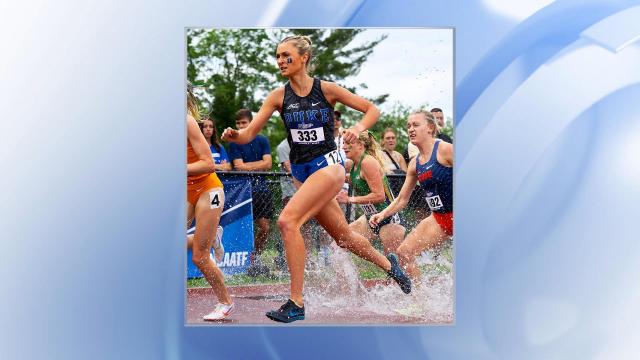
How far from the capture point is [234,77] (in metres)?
7.66

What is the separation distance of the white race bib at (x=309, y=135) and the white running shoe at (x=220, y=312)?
154 centimetres

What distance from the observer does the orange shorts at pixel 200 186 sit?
24.4ft

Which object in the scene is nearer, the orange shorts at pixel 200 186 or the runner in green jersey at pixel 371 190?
the orange shorts at pixel 200 186

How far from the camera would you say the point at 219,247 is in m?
7.70

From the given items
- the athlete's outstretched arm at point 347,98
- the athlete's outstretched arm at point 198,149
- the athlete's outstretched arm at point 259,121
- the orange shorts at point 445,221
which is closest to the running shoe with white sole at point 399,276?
the orange shorts at point 445,221

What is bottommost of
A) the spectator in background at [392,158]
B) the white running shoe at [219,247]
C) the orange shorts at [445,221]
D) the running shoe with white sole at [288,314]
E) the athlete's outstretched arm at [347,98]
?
the running shoe with white sole at [288,314]

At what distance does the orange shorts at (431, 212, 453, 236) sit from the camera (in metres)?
7.54

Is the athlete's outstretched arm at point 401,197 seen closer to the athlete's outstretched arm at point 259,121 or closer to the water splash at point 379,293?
the water splash at point 379,293

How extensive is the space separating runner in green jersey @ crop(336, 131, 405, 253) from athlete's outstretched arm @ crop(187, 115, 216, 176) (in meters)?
1.23
